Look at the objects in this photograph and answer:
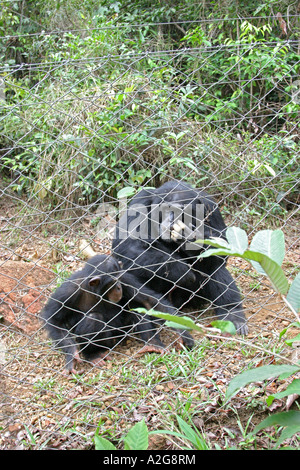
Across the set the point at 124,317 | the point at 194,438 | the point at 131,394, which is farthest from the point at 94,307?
the point at 194,438

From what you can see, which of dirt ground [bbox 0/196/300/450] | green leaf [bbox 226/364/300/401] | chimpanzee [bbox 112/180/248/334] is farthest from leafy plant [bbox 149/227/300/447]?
chimpanzee [bbox 112/180/248/334]

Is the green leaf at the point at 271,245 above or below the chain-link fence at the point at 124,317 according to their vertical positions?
above

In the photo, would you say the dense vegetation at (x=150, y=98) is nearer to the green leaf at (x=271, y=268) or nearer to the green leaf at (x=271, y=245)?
the green leaf at (x=271, y=245)

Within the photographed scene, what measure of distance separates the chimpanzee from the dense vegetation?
0.29 metres

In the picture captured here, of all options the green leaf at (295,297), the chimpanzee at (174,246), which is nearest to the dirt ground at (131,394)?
the green leaf at (295,297)

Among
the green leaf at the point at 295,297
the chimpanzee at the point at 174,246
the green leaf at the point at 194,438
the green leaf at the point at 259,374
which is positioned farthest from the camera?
the chimpanzee at the point at 174,246

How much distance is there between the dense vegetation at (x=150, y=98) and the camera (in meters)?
5.26

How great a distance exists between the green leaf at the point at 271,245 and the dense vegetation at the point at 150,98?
2124mm

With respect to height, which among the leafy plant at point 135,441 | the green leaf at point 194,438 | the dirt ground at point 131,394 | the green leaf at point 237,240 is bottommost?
the dirt ground at point 131,394

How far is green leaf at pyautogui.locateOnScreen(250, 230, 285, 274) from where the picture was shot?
207cm

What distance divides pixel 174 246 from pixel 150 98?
1.90 m
